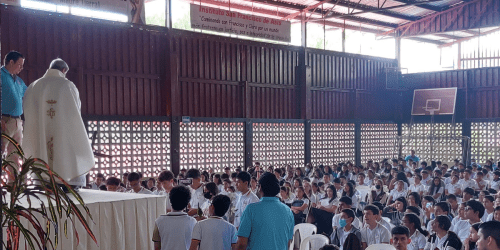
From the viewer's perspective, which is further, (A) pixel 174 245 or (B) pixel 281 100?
(B) pixel 281 100

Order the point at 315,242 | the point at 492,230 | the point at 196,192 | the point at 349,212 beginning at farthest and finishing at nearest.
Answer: the point at 196,192 → the point at 349,212 → the point at 315,242 → the point at 492,230

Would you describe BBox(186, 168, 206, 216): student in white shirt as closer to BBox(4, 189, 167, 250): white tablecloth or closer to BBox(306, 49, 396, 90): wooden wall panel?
BBox(4, 189, 167, 250): white tablecloth

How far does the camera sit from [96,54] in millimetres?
12555

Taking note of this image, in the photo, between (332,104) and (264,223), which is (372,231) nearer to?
(264,223)

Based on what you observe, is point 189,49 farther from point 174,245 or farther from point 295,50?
point 174,245

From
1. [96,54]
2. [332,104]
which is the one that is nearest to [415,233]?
[96,54]

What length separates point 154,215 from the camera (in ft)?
14.4

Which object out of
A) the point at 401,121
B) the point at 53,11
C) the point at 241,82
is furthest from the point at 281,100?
the point at 53,11

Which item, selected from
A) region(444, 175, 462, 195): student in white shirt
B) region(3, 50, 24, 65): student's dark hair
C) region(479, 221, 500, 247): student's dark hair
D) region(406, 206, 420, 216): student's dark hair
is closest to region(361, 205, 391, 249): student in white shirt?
region(406, 206, 420, 216): student's dark hair

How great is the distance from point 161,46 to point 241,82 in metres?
2.92

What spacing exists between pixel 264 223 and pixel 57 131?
6.23 ft

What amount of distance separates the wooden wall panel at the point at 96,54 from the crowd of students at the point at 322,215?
3.18 m

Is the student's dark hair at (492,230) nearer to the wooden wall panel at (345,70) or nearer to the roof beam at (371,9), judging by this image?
the roof beam at (371,9)

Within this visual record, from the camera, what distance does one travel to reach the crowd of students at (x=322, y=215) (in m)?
3.93
